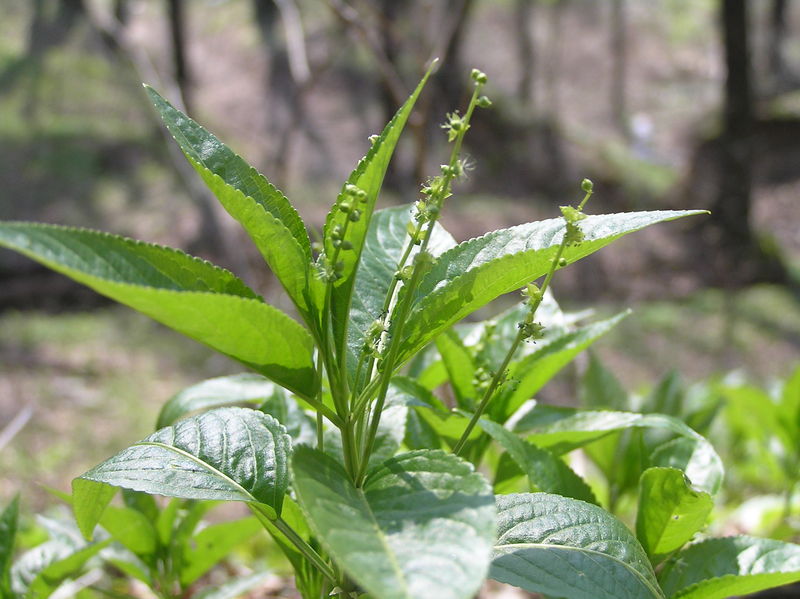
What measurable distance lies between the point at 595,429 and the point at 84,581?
1.33 metres

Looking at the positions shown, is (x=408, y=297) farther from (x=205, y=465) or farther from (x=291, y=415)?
(x=291, y=415)

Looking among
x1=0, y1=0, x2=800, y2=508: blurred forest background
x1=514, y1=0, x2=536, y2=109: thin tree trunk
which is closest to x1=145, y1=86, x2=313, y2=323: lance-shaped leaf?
x1=0, y1=0, x2=800, y2=508: blurred forest background

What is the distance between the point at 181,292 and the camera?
604 millimetres

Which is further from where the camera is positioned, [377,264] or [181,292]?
[377,264]

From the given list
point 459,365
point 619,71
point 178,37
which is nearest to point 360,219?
point 459,365

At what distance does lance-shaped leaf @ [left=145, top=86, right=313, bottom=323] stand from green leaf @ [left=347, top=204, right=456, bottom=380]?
101 mm

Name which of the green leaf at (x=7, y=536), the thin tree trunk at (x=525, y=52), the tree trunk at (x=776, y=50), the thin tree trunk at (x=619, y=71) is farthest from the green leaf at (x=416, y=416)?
the tree trunk at (x=776, y=50)

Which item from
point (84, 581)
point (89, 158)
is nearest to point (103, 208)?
point (89, 158)

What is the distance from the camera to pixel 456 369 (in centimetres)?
111

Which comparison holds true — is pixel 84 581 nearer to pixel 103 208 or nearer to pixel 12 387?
pixel 12 387

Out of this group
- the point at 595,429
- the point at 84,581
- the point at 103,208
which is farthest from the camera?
the point at 103,208

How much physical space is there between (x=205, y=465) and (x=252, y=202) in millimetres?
289

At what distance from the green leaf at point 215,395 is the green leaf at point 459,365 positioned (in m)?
0.25

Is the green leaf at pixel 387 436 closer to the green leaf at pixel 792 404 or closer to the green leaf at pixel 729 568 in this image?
the green leaf at pixel 729 568
